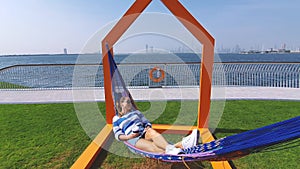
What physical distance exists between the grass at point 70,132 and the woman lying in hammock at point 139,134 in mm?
335

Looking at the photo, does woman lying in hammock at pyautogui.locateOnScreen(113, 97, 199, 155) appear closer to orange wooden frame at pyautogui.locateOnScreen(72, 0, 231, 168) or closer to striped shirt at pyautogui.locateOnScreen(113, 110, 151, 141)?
striped shirt at pyautogui.locateOnScreen(113, 110, 151, 141)

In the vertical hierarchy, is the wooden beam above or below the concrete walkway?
above

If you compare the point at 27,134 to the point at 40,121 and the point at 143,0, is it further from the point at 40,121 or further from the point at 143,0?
the point at 143,0

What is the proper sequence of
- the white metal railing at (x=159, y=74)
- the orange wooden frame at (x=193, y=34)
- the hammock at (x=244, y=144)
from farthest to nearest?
the white metal railing at (x=159, y=74)
the orange wooden frame at (x=193, y=34)
the hammock at (x=244, y=144)

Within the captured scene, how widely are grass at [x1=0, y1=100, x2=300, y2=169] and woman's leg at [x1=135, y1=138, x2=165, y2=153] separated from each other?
1.03 feet

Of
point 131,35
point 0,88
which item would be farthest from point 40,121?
point 0,88

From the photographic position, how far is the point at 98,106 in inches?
186

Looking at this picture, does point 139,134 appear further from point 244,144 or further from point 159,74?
point 159,74

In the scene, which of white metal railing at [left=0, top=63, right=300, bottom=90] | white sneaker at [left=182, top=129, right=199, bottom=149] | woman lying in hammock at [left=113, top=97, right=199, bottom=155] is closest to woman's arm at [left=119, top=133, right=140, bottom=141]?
woman lying in hammock at [left=113, top=97, right=199, bottom=155]

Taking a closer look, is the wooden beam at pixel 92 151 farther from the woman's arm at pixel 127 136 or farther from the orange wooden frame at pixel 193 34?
the woman's arm at pixel 127 136

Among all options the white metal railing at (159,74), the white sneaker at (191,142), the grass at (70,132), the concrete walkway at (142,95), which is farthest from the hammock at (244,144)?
the white metal railing at (159,74)

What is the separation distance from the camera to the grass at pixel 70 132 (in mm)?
2252

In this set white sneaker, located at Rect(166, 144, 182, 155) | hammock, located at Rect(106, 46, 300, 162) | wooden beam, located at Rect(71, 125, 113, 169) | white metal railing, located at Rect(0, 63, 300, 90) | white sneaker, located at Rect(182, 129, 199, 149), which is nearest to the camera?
hammock, located at Rect(106, 46, 300, 162)

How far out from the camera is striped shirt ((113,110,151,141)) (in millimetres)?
2235
